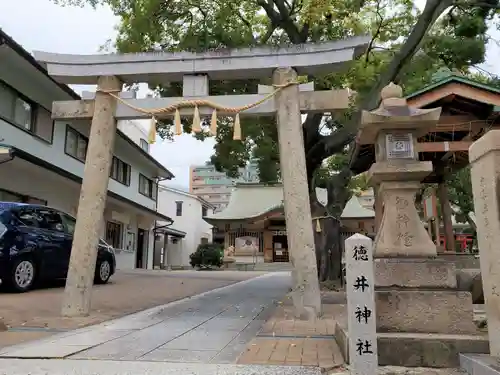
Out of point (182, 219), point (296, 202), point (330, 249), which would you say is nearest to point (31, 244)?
point (296, 202)

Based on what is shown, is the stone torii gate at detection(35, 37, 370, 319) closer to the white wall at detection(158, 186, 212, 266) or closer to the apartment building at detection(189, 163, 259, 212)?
the white wall at detection(158, 186, 212, 266)

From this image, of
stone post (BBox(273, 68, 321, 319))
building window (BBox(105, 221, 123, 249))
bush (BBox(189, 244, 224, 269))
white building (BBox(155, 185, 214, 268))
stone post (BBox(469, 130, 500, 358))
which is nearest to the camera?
stone post (BBox(469, 130, 500, 358))

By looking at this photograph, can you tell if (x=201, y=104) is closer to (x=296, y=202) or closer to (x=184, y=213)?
(x=296, y=202)

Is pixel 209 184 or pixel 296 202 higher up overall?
pixel 209 184

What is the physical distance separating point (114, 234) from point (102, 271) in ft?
36.2

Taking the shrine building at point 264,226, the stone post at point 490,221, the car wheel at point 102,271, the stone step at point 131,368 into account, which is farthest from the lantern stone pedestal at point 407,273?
the shrine building at point 264,226

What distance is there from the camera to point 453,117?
9328 mm

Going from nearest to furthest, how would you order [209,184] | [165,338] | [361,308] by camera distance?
[361,308] < [165,338] < [209,184]

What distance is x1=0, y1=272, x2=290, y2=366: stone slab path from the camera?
500cm

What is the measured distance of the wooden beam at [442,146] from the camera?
9047mm

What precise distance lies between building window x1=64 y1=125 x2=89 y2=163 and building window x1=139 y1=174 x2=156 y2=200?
269 inches

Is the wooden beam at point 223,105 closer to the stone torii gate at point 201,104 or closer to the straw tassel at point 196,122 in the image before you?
the stone torii gate at point 201,104

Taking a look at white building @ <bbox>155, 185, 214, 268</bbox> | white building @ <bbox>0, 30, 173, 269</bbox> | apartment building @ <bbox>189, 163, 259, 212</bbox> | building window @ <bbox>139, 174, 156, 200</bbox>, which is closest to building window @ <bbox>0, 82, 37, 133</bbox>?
white building @ <bbox>0, 30, 173, 269</bbox>

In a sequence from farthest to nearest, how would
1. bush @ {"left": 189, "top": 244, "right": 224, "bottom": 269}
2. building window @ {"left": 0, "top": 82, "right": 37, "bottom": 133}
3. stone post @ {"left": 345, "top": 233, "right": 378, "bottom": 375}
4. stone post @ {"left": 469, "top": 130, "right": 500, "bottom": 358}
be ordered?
bush @ {"left": 189, "top": 244, "right": 224, "bottom": 269} → building window @ {"left": 0, "top": 82, "right": 37, "bottom": 133} → stone post @ {"left": 469, "top": 130, "right": 500, "bottom": 358} → stone post @ {"left": 345, "top": 233, "right": 378, "bottom": 375}
